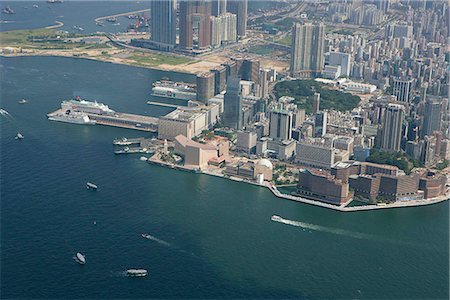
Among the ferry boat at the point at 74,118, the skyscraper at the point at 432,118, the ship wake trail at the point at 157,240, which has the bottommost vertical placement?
the ship wake trail at the point at 157,240

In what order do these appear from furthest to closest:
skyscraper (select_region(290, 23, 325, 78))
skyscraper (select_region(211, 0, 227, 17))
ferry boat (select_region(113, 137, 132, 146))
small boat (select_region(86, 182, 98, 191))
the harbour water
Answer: skyscraper (select_region(211, 0, 227, 17)) → skyscraper (select_region(290, 23, 325, 78)) → ferry boat (select_region(113, 137, 132, 146)) → small boat (select_region(86, 182, 98, 191)) → the harbour water

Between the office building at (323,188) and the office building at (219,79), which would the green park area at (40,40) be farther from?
the office building at (323,188)

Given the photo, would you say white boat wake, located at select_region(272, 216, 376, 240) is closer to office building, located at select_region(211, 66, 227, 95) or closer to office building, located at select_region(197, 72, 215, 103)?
office building, located at select_region(197, 72, 215, 103)

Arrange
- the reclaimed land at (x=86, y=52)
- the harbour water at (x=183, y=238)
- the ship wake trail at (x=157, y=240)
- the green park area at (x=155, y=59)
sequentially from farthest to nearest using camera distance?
the green park area at (x=155, y=59)
the reclaimed land at (x=86, y=52)
the ship wake trail at (x=157, y=240)
the harbour water at (x=183, y=238)

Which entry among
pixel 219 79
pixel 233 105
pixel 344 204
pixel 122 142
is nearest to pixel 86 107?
pixel 122 142

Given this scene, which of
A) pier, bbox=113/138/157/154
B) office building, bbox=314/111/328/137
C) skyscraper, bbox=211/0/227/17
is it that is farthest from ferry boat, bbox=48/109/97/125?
skyscraper, bbox=211/0/227/17

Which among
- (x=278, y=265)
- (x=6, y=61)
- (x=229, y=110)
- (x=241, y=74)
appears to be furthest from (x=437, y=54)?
(x=278, y=265)

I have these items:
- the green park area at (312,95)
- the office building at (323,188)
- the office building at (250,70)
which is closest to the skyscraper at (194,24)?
the office building at (250,70)
